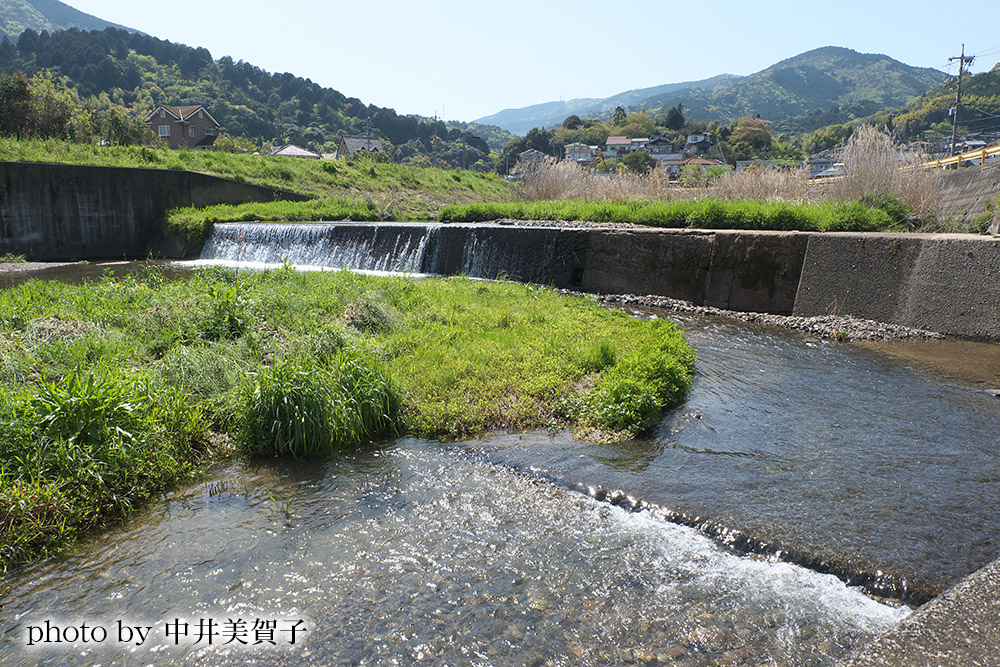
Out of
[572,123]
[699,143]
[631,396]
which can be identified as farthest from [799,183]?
[572,123]

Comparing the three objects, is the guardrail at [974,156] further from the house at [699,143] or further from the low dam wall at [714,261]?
the house at [699,143]

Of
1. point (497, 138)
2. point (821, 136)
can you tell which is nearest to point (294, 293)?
point (821, 136)

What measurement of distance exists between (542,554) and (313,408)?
2.11 metres

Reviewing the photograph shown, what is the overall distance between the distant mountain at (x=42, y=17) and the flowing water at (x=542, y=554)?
187555 millimetres

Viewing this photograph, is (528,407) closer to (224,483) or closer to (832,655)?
(224,483)

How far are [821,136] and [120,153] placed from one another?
9830 cm

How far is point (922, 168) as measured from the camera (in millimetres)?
10203

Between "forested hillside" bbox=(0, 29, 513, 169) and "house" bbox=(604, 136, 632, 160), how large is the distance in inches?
758

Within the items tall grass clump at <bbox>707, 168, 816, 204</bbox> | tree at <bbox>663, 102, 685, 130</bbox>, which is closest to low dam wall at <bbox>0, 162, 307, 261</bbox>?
tall grass clump at <bbox>707, 168, 816, 204</bbox>

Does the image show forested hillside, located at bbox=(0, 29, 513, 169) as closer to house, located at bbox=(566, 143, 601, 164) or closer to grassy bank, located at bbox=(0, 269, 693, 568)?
house, located at bbox=(566, 143, 601, 164)

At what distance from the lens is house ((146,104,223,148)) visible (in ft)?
211

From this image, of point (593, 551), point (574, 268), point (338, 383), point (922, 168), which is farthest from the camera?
point (574, 268)

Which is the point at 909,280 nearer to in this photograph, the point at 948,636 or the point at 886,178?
the point at 886,178

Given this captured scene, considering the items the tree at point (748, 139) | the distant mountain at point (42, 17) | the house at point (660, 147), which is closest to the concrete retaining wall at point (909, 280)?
the tree at point (748, 139)
